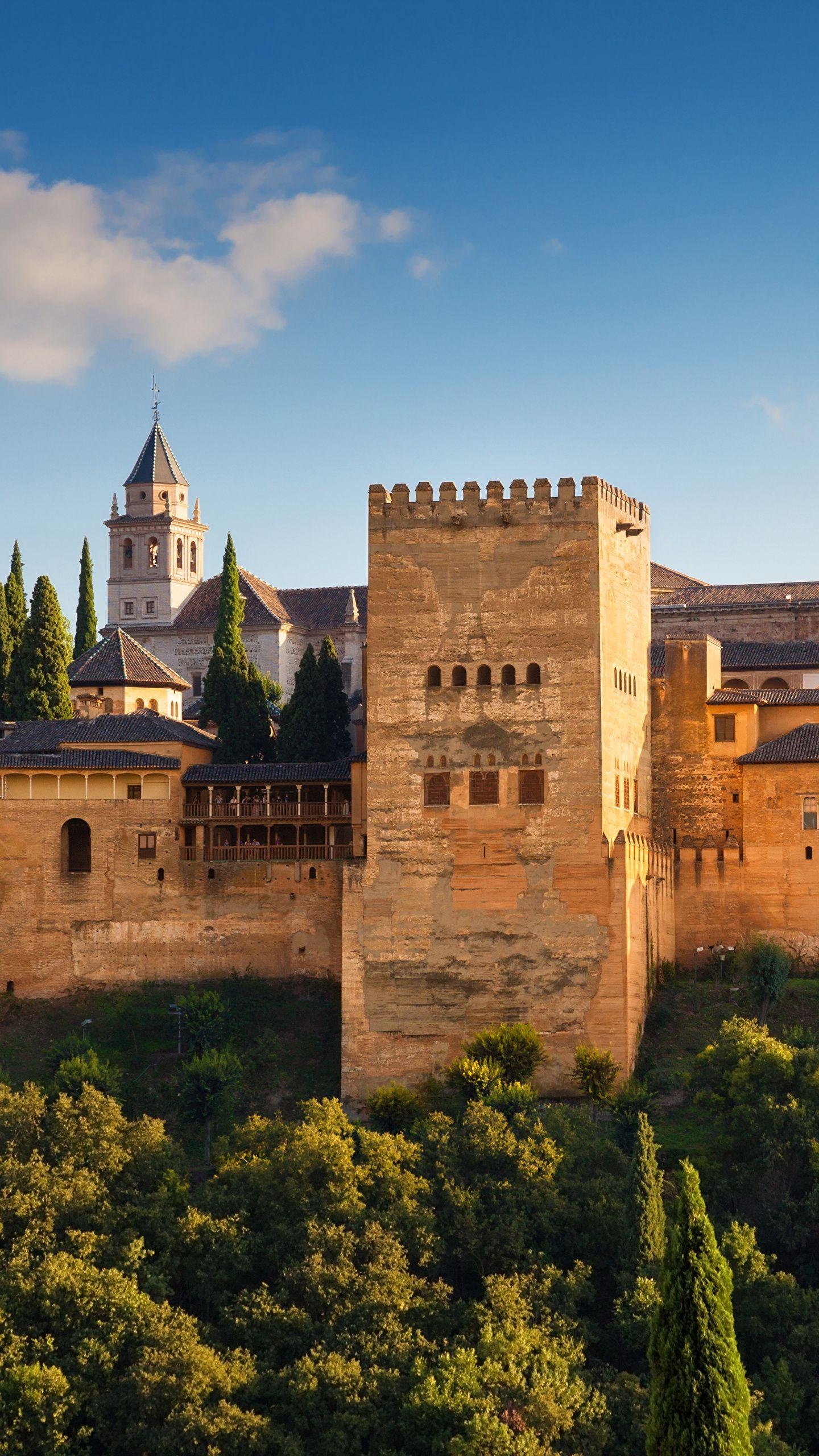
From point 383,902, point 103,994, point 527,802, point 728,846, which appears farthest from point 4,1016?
point 728,846

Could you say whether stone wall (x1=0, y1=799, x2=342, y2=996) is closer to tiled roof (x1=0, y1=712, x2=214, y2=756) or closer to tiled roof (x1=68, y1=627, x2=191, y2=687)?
tiled roof (x1=0, y1=712, x2=214, y2=756)

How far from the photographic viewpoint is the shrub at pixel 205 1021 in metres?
46.9

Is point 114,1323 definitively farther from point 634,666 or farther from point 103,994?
point 634,666

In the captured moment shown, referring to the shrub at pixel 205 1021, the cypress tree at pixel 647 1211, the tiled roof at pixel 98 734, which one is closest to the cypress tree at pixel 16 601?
the tiled roof at pixel 98 734

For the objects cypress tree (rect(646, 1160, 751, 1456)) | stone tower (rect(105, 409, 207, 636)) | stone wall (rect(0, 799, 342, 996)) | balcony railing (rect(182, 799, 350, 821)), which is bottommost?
cypress tree (rect(646, 1160, 751, 1456))

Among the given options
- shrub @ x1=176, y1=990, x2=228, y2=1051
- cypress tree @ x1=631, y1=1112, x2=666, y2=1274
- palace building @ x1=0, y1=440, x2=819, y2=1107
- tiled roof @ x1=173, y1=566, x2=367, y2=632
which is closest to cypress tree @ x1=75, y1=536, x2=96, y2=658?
tiled roof @ x1=173, y1=566, x2=367, y2=632

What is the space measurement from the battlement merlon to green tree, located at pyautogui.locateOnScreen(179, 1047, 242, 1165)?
431 inches

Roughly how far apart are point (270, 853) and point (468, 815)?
17.6ft

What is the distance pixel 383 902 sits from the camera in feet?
152

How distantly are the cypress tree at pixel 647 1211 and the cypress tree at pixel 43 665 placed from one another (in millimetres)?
21223

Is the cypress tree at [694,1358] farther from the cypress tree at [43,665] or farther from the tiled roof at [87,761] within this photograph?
the cypress tree at [43,665]

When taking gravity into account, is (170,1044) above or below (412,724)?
below

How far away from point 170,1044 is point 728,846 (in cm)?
1208

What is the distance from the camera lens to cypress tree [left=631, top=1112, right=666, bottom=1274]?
40.2 metres
